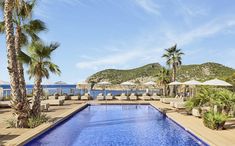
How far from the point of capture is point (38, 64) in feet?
47.1

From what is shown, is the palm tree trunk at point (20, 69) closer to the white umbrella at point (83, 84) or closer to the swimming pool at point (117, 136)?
the swimming pool at point (117, 136)

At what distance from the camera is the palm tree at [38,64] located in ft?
46.4

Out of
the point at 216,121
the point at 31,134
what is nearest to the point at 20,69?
the point at 31,134

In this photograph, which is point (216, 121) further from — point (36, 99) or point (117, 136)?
point (36, 99)

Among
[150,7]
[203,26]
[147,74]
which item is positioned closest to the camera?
[150,7]

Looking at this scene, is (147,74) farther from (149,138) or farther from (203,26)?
(149,138)

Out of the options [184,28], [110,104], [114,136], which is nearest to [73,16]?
[110,104]

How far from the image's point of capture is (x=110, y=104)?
29281 mm

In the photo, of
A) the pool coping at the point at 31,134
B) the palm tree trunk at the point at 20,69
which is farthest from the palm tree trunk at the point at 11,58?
the pool coping at the point at 31,134

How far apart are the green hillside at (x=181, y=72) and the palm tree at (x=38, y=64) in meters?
68.5

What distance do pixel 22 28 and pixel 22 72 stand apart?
208 centimetres

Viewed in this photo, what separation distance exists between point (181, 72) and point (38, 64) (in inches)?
3179

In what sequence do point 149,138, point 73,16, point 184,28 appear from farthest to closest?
point 184,28, point 73,16, point 149,138

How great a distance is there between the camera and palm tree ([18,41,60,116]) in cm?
1414
